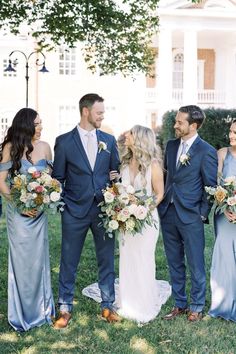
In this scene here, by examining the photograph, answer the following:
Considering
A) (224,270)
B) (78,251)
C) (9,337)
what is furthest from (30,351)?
(224,270)

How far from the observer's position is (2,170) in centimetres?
575

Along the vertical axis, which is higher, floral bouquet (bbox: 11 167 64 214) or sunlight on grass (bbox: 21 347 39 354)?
floral bouquet (bbox: 11 167 64 214)

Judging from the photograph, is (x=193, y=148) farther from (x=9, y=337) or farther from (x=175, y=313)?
(x=9, y=337)

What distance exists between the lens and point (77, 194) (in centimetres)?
598

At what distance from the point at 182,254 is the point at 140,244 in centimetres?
53

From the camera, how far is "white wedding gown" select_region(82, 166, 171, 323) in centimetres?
627

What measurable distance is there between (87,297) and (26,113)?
2.61 m

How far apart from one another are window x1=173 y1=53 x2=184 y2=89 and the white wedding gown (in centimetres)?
2898

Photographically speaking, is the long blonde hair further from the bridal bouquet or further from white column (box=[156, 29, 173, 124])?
white column (box=[156, 29, 173, 124])

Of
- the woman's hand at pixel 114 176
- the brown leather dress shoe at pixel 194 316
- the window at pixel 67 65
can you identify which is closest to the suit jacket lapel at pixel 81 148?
the woman's hand at pixel 114 176

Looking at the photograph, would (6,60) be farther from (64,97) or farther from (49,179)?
(49,179)

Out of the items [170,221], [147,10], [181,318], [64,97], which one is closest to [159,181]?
[170,221]

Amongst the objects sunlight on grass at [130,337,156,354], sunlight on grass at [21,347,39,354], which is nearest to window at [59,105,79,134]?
sunlight on grass at [130,337,156,354]

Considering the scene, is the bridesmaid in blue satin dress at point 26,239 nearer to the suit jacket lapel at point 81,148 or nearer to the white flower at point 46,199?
the white flower at point 46,199
